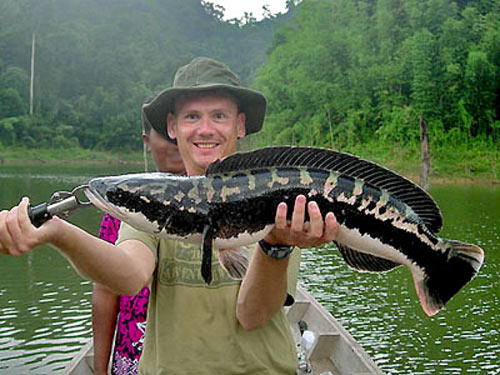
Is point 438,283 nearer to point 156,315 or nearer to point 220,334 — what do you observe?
point 220,334

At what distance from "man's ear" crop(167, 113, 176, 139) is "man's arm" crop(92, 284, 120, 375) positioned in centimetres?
112

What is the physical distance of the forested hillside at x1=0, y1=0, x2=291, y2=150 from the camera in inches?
2394

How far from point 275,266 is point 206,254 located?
338 mm

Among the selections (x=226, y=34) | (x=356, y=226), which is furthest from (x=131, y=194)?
(x=226, y=34)

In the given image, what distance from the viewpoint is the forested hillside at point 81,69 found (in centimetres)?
6081

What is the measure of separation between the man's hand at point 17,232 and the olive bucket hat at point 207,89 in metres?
1.11

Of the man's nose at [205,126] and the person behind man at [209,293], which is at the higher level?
the man's nose at [205,126]

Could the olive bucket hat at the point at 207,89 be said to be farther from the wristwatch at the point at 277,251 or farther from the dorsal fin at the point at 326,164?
the wristwatch at the point at 277,251

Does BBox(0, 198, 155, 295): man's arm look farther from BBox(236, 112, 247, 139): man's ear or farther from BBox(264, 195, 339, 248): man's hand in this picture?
BBox(236, 112, 247, 139): man's ear

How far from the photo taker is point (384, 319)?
845 cm

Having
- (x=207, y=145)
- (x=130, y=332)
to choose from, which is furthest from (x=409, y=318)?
(x=207, y=145)

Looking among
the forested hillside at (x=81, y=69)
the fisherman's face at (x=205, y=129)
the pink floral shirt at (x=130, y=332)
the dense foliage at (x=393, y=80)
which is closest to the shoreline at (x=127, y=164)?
the dense foliage at (x=393, y=80)

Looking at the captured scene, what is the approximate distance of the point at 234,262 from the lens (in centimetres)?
230

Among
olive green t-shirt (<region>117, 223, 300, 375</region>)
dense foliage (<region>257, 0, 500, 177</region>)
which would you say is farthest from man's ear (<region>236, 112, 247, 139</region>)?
dense foliage (<region>257, 0, 500, 177</region>)
